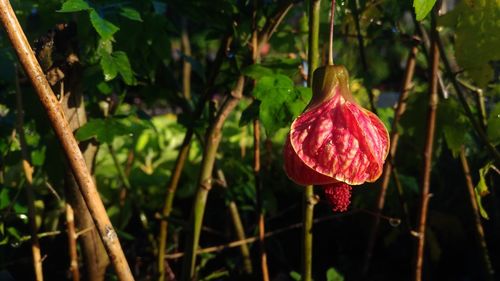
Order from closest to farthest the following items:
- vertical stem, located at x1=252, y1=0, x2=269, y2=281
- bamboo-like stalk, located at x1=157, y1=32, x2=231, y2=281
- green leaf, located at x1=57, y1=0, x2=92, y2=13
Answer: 1. green leaf, located at x1=57, y1=0, x2=92, y2=13
2. vertical stem, located at x1=252, y1=0, x2=269, y2=281
3. bamboo-like stalk, located at x1=157, y1=32, x2=231, y2=281

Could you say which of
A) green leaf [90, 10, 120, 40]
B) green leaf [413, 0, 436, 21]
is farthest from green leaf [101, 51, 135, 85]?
green leaf [413, 0, 436, 21]

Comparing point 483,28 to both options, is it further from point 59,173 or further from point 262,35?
point 59,173

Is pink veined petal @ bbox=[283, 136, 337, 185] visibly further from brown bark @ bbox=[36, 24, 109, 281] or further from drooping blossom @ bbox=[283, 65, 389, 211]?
brown bark @ bbox=[36, 24, 109, 281]

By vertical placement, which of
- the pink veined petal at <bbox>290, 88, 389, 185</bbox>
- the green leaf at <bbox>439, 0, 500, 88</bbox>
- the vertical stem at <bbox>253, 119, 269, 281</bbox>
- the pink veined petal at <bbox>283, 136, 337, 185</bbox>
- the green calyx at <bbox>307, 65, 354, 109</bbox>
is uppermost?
the green leaf at <bbox>439, 0, 500, 88</bbox>

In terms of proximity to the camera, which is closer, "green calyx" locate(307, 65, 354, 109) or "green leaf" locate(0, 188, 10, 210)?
"green calyx" locate(307, 65, 354, 109)

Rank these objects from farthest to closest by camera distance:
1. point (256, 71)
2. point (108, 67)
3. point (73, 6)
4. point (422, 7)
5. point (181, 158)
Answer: point (181, 158)
point (256, 71)
point (108, 67)
point (73, 6)
point (422, 7)

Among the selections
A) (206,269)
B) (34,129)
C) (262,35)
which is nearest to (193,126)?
(262,35)

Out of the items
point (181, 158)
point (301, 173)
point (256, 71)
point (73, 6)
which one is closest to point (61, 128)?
point (73, 6)

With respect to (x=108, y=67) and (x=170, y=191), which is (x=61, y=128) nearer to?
(x=108, y=67)

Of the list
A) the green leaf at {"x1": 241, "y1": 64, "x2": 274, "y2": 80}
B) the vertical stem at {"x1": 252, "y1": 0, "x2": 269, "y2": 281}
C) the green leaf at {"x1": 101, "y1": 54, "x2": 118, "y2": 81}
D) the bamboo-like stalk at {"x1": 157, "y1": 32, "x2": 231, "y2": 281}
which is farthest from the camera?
the bamboo-like stalk at {"x1": 157, "y1": 32, "x2": 231, "y2": 281}
